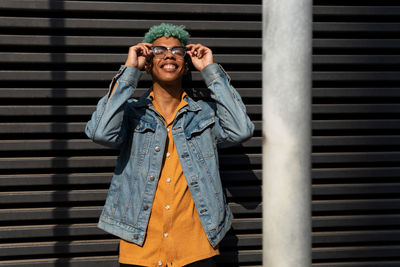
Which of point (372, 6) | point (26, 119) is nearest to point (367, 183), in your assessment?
point (372, 6)

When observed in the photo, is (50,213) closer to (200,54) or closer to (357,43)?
(200,54)

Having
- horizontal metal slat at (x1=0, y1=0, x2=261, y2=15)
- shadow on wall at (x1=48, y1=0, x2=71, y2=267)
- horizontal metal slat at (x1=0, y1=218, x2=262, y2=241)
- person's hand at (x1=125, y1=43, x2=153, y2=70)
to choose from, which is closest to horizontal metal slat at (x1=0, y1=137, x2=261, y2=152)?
shadow on wall at (x1=48, y1=0, x2=71, y2=267)

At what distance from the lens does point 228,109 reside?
2.25 meters

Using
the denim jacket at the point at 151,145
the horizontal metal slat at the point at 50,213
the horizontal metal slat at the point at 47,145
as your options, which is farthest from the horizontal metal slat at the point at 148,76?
the horizontal metal slat at the point at 50,213

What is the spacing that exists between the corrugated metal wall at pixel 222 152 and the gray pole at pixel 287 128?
5.53ft

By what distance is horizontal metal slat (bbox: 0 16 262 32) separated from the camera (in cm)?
293

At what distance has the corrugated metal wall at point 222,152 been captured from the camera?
298 cm

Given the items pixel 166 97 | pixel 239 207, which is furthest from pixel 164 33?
pixel 239 207

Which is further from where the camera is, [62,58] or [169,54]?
[62,58]

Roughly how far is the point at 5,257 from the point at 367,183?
346cm

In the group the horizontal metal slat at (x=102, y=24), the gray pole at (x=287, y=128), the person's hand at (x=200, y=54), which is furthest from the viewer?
the horizontal metal slat at (x=102, y=24)

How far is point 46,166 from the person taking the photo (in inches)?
118

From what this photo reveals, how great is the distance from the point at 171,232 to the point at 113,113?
86cm

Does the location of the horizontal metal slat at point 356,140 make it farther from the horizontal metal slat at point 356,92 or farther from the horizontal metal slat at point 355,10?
the horizontal metal slat at point 355,10
